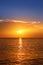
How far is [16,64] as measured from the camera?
24.5m

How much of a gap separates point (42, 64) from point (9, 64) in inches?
142

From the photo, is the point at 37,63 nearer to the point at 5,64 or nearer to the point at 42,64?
the point at 42,64

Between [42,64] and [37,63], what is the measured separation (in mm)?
873

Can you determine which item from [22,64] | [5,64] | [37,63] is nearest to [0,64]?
[5,64]

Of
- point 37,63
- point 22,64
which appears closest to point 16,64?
point 22,64

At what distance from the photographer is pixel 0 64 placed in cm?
2488

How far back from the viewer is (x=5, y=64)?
24.9 metres

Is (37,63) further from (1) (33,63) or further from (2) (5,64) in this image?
(2) (5,64)

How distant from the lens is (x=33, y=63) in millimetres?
25422

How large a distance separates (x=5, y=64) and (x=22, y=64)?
6.17 feet

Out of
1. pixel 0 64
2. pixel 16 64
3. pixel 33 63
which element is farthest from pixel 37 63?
pixel 0 64

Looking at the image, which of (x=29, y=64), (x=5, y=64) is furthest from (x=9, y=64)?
(x=29, y=64)

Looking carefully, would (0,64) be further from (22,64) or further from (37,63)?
(37,63)

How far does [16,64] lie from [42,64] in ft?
9.37
